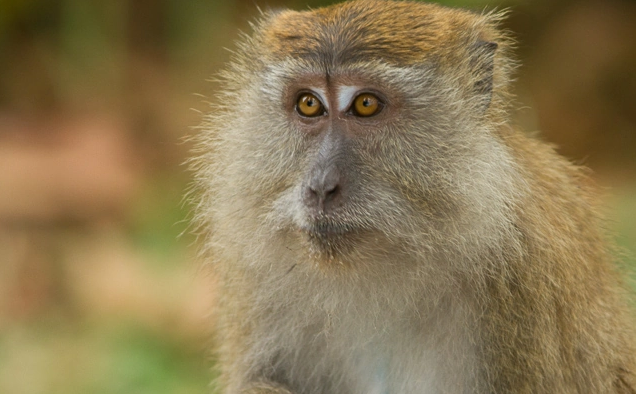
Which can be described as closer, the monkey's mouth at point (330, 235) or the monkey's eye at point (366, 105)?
the monkey's mouth at point (330, 235)

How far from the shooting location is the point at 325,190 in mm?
3463

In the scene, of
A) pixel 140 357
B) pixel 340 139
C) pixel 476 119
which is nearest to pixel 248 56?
pixel 340 139

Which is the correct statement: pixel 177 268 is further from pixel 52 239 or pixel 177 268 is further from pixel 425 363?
pixel 425 363

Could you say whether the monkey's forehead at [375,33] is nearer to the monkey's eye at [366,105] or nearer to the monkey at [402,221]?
the monkey at [402,221]

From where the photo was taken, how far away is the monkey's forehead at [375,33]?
3738mm

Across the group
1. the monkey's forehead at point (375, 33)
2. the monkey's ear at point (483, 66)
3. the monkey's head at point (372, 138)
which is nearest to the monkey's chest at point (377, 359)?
the monkey's head at point (372, 138)

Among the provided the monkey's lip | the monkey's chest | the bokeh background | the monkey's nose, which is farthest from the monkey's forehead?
the bokeh background

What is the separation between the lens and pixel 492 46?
394 centimetres

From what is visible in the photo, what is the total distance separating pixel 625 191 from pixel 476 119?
537cm

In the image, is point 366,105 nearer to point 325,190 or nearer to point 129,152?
point 325,190

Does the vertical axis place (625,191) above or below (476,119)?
below

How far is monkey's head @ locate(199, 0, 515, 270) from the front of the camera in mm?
3541

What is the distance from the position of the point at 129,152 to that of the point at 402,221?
6.21 metres

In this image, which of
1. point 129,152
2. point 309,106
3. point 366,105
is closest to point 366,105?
point 366,105
